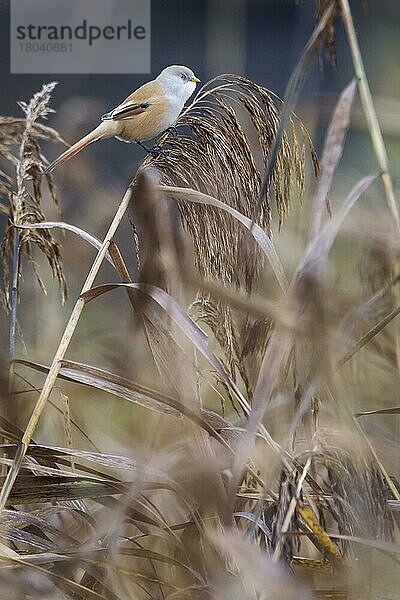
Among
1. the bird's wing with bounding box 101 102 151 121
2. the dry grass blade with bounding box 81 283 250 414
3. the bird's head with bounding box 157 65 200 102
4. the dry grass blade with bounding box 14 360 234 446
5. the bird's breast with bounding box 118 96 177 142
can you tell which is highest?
the bird's head with bounding box 157 65 200 102

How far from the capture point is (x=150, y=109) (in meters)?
0.82

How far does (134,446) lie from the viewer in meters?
0.82

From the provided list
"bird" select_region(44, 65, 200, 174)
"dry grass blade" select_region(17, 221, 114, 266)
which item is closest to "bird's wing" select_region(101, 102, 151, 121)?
"bird" select_region(44, 65, 200, 174)

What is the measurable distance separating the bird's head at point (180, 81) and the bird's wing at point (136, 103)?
1cm

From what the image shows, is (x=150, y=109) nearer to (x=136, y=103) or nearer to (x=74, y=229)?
(x=136, y=103)

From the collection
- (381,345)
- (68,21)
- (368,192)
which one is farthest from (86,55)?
(381,345)

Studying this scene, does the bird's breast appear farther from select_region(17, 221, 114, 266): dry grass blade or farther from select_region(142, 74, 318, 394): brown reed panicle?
select_region(17, 221, 114, 266): dry grass blade

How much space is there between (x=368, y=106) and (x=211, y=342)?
0.30 metres

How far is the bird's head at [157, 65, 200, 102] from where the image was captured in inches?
32.1

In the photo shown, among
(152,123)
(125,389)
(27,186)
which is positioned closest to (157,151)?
(152,123)

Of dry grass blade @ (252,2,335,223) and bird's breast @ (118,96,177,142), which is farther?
bird's breast @ (118,96,177,142)

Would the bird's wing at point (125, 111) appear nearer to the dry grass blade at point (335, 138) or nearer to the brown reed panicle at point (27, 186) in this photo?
the brown reed panicle at point (27, 186)

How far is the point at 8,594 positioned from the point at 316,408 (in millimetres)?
370

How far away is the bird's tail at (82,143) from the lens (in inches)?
32.7
